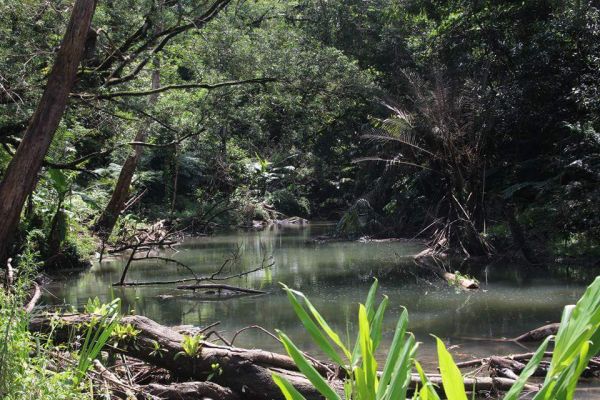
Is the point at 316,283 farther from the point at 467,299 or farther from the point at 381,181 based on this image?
the point at 381,181

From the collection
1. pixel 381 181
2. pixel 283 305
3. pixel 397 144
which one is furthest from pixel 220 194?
pixel 283 305

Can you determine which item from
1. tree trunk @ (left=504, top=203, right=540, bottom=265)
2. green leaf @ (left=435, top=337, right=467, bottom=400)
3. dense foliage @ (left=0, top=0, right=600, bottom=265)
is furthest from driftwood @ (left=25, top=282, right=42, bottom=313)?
tree trunk @ (left=504, top=203, right=540, bottom=265)

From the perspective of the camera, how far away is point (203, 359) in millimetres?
4953

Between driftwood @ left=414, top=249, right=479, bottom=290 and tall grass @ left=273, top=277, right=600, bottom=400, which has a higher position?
tall grass @ left=273, top=277, right=600, bottom=400

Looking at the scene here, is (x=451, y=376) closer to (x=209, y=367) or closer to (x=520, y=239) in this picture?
(x=209, y=367)

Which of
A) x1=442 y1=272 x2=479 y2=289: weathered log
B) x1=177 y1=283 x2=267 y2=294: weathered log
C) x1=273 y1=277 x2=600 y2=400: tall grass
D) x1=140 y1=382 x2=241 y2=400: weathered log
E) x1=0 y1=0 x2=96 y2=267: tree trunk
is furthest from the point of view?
x1=442 y1=272 x2=479 y2=289: weathered log

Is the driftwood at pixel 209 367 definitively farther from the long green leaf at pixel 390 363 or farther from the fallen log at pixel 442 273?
the fallen log at pixel 442 273

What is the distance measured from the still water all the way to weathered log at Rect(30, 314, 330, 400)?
2561mm

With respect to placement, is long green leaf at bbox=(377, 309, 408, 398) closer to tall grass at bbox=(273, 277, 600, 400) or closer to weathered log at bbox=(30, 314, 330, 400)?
tall grass at bbox=(273, 277, 600, 400)

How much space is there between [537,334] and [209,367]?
4078mm

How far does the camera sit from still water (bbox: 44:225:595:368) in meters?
8.32

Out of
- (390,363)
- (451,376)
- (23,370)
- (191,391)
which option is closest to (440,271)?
(191,391)

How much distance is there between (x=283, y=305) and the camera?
10.1 m

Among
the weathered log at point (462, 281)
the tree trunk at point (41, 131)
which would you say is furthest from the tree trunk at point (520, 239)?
the tree trunk at point (41, 131)
